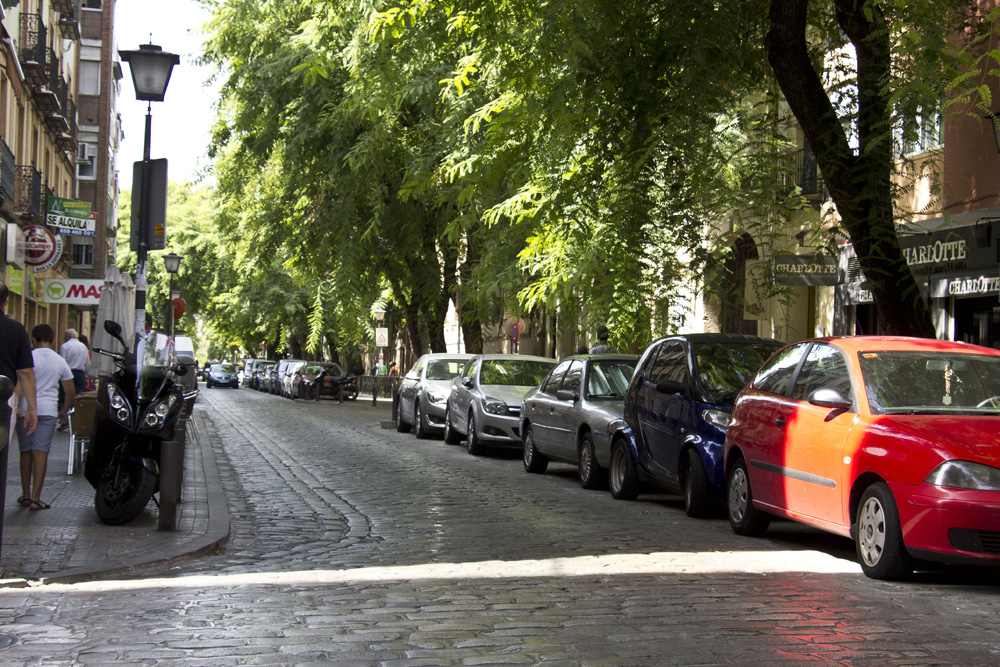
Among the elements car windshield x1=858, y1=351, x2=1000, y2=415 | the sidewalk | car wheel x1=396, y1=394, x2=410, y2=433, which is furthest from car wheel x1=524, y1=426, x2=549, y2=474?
car wheel x1=396, y1=394, x2=410, y2=433

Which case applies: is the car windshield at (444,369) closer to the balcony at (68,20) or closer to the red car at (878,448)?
the red car at (878,448)

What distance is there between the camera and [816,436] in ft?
27.9

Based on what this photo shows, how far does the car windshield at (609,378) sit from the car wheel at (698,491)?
3.24 m

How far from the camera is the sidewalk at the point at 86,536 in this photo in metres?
7.56

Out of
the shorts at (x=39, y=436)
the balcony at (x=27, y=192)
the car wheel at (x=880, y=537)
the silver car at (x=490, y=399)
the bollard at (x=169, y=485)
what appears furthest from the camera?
the balcony at (x=27, y=192)

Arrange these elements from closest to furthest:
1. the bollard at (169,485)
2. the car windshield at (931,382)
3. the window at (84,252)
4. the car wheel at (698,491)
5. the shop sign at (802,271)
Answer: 1. the car windshield at (931,382)
2. the bollard at (169,485)
3. the car wheel at (698,491)
4. the shop sign at (802,271)
5. the window at (84,252)

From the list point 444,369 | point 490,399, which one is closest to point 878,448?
point 490,399

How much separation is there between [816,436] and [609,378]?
234 inches

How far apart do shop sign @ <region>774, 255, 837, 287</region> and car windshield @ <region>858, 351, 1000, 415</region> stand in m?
5.77

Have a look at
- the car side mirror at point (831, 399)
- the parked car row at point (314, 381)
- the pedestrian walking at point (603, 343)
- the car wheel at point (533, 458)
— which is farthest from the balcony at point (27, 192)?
the car side mirror at point (831, 399)

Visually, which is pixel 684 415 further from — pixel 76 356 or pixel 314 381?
pixel 314 381

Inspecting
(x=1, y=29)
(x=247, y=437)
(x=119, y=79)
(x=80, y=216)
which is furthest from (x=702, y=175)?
(x=119, y=79)

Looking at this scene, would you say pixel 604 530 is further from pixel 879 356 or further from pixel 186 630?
pixel 186 630

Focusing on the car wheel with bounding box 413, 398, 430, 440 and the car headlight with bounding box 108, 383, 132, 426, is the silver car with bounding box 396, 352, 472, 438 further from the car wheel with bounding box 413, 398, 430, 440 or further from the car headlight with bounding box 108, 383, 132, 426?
the car headlight with bounding box 108, 383, 132, 426
